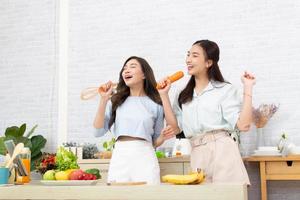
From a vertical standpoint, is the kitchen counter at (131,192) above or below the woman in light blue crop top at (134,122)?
below

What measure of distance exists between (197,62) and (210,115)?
350mm

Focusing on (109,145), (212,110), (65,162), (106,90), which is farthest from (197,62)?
(109,145)

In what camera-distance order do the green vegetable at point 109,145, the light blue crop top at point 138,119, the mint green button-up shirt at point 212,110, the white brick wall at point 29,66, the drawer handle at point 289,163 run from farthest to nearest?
the white brick wall at point 29,66 → the green vegetable at point 109,145 → the drawer handle at point 289,163 → the light blue crop top at point 138,119 → the mint green button-up shirt at point 212,110

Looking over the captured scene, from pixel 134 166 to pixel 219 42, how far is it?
2.01 m

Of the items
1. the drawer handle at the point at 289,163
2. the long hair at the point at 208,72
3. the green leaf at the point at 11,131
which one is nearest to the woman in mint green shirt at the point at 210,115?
the long hair at the point at 208,72

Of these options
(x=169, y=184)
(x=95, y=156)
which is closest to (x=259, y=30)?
(x=95, y=156)

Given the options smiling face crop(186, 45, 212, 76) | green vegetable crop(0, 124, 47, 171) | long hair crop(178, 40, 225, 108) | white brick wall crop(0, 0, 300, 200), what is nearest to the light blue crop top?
long hair crop(178, 40, 225, 108)

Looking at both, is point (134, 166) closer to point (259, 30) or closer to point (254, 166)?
point (254, 166)

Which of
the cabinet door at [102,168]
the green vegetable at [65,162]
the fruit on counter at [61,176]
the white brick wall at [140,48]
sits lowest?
the cabinet door at [102,168]

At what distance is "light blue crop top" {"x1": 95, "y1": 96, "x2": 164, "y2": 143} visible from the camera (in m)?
2.68

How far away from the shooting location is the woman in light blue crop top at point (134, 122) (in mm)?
2584

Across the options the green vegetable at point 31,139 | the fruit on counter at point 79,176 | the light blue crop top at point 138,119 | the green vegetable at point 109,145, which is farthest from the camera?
the green vegetable at point 31,139

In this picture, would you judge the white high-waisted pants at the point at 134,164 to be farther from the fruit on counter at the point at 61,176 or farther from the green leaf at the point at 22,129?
the green leaf at the point at 22,129

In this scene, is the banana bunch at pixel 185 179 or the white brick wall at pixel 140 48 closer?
the banana bunch at pixel 185 179
